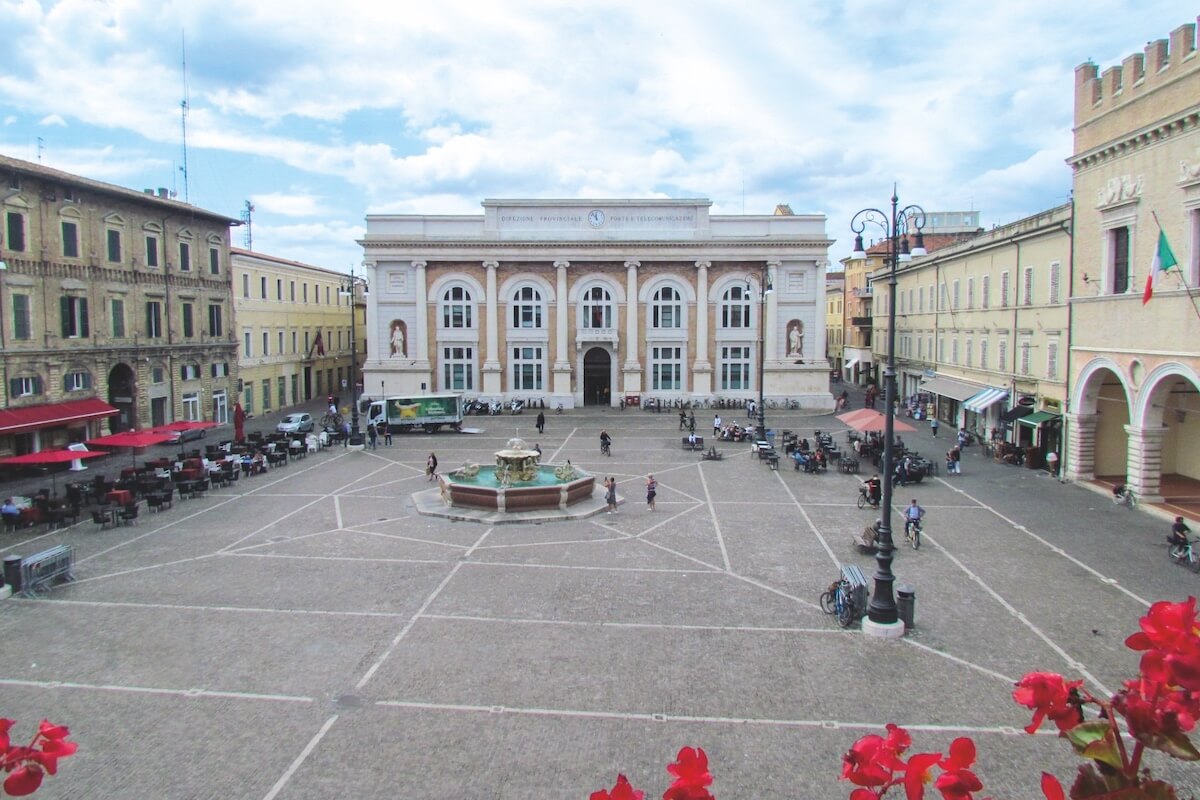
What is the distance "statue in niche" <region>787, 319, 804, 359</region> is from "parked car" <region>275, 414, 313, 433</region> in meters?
32.3

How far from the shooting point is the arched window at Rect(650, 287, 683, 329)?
5850cm

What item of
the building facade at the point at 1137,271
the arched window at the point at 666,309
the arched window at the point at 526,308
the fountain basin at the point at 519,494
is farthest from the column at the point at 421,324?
the building facade at the point at 1137,271

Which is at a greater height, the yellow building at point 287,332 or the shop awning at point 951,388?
the yellow building at point 287,332

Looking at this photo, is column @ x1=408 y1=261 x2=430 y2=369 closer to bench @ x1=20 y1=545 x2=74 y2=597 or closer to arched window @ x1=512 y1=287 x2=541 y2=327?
arched window @ x1=512 y1=287 x2=541 y2=327

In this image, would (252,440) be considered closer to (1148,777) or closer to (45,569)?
(45,569)

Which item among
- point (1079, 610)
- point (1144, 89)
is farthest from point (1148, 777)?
point (1144, 89)

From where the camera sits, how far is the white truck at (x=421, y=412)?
45.7 meters

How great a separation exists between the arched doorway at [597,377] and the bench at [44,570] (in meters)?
42.8

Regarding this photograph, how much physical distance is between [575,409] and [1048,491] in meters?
33.9

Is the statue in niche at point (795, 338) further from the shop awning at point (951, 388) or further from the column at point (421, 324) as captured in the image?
the column at point (421, 324)

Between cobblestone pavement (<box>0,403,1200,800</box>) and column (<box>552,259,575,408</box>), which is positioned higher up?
column (<box>552,259,575,408</box>)

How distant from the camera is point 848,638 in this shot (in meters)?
15.1

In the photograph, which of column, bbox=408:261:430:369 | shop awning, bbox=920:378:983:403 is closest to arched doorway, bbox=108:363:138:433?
column, bbox=408:261:430:369

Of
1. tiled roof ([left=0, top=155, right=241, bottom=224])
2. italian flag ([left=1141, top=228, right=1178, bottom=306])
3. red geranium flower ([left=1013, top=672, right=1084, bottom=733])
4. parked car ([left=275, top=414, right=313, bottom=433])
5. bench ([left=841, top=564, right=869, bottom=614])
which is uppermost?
tiled roof ([left=0, top=155, right=241, bottom=224])
